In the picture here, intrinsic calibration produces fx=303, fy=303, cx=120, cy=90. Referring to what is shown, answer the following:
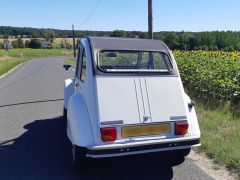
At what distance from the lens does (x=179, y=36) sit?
188 feet

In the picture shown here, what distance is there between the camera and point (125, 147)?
12.3 feet

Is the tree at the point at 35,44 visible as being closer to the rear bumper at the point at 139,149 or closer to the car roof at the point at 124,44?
the car roof at the point at 124,44

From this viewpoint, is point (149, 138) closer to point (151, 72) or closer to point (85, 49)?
point (151, 72)

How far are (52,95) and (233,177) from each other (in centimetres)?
826

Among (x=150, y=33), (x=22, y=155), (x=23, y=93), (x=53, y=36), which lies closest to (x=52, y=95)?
(x=23, y=93)

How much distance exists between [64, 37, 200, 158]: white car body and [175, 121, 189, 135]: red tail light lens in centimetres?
4

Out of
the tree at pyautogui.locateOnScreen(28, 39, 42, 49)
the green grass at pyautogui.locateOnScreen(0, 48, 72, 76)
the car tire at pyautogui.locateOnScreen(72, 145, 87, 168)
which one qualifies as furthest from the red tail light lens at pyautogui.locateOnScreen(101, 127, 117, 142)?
the tree at pyautogui.locateOnScreen(28, 39, 42, 49)

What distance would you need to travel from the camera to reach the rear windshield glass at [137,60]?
4486mm

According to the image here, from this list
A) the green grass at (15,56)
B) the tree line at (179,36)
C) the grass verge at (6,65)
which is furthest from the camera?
the tree line at (179,36)

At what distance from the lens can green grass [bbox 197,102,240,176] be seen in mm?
4434

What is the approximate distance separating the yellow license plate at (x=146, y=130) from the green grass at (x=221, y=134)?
1.09m

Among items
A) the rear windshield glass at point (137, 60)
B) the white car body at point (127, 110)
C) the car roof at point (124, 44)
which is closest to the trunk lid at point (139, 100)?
the white car body at point (127, 110)

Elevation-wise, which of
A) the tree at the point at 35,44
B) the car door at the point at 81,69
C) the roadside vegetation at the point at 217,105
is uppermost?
the tree at the point at 35,44

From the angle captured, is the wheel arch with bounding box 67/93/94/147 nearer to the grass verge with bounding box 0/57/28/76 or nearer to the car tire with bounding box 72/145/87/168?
the car tire with bounding box 72/145/87/168
